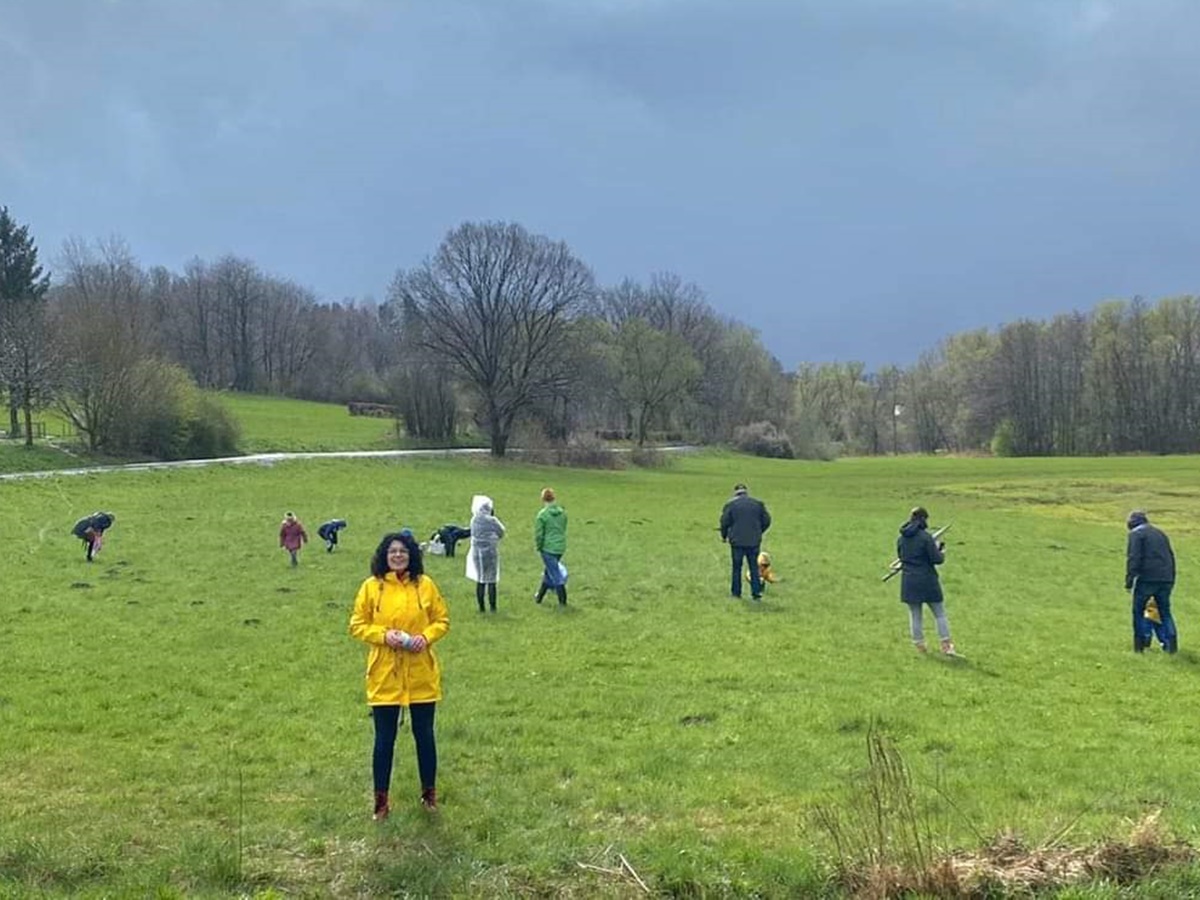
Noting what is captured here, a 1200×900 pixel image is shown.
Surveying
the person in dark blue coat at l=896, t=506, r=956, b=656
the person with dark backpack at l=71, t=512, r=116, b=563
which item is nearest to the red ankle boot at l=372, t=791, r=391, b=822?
the person in dark blue coat at l=896, t=506, r=956, b=656

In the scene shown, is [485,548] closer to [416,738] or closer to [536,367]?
[416,738]

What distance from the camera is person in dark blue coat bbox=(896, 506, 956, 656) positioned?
13.9 m

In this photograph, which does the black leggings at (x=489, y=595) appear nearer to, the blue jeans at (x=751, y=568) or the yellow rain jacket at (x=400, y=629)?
the blue jeans at (x=751, y=568)

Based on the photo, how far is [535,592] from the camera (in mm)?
18250

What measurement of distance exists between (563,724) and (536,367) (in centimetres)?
5427

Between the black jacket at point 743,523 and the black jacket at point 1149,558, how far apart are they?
605cm

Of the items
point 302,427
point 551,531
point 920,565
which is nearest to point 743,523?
point 551,531

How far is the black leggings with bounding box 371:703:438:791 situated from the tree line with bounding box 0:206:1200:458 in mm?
44622

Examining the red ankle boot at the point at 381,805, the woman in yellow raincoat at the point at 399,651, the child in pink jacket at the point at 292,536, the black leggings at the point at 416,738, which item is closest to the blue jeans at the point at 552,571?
the child in pink jacket at the point at 292,536

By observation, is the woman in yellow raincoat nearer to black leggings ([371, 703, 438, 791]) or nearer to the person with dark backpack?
black leggings ([371, 703, 438, 791])

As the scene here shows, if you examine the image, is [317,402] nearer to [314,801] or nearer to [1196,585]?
[1196,585]

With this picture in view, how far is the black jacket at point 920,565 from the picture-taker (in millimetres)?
13969

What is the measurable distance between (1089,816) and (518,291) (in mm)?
57726

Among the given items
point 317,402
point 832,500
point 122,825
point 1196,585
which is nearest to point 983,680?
point 122,825
